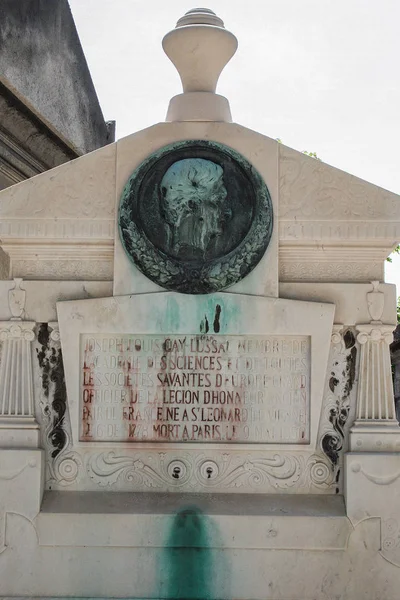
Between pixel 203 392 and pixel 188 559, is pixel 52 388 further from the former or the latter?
pixel 188 559

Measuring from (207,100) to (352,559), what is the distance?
3.60 m

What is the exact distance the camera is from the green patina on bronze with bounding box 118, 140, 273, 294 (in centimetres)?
638

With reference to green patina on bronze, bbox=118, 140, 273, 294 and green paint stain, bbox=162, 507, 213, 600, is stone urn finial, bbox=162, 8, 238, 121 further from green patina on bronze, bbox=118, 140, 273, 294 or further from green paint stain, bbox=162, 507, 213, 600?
green paint stain, bbox=162, 507, 213, 600

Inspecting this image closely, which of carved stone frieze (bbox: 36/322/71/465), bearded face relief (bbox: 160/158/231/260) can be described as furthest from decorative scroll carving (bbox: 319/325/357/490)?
carved stone frieze (bbox: 36/322/71/465)

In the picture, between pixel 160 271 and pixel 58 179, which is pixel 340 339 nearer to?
pixel 160 271

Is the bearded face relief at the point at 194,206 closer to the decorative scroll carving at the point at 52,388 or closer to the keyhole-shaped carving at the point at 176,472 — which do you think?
the decorative scroll carving at the point at 52,388

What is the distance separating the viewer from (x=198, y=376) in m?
6.28

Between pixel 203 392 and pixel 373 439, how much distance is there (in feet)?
4.21

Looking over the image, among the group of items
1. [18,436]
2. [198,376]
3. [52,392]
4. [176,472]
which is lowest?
Answer: [176,472]

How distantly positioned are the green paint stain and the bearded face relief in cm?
194

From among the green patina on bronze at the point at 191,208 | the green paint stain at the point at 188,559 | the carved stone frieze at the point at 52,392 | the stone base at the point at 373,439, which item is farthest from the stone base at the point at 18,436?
the stone base at the point at 373,439

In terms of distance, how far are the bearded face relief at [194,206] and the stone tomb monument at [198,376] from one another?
0.05ft

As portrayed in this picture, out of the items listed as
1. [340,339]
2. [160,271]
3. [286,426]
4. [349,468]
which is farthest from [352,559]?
[160,271]

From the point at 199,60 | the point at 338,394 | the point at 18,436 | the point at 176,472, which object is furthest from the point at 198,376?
the point at 199,60
